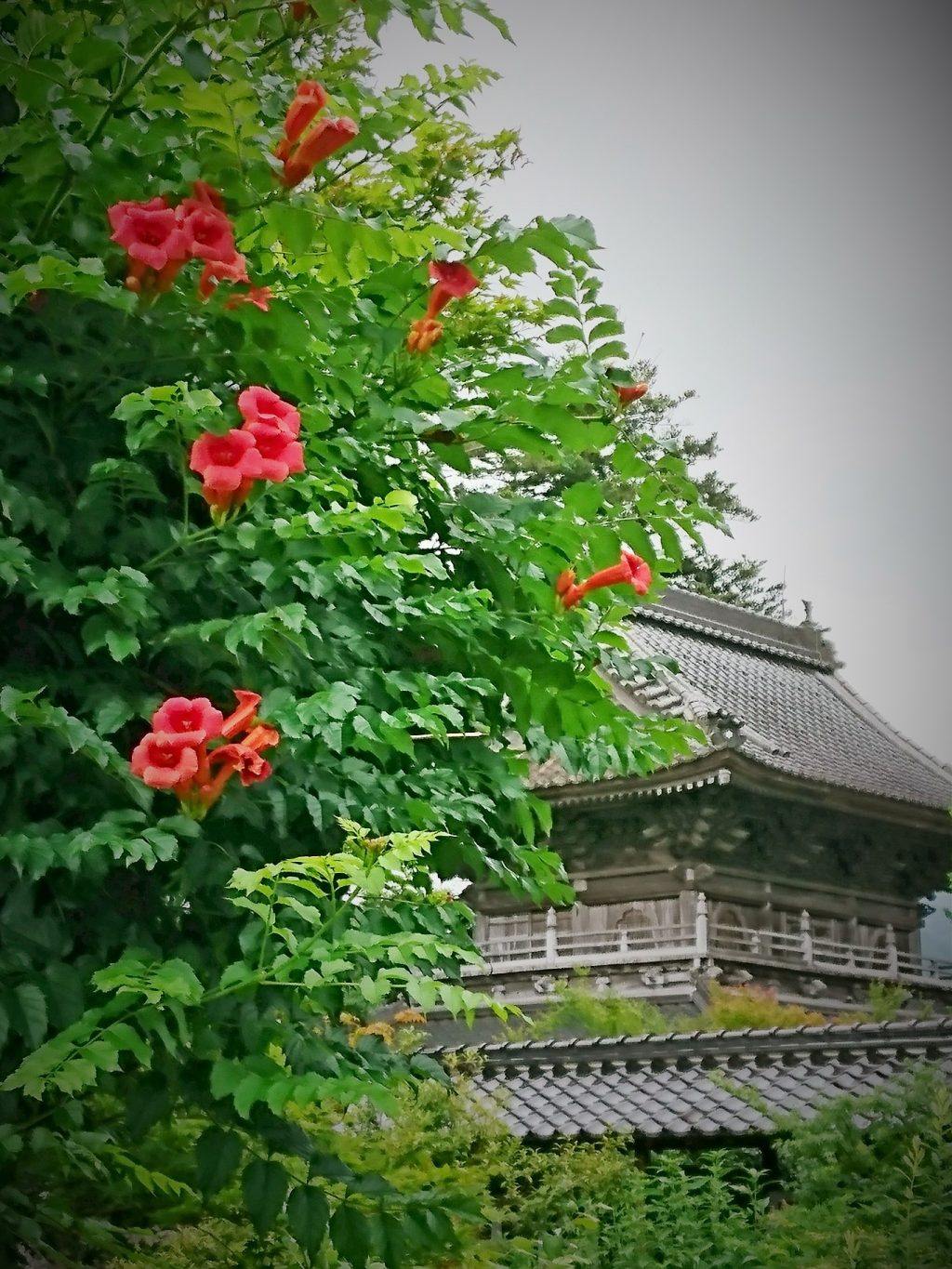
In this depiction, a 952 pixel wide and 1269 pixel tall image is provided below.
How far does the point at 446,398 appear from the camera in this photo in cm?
337

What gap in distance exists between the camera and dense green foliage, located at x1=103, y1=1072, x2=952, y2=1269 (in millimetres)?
4219

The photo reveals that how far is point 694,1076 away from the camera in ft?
26.7

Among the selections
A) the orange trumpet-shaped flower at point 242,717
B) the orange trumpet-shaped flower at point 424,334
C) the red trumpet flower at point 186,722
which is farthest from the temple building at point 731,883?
the red trumpet flower at point 186,722

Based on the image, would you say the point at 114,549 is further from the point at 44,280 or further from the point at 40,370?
the point at 44,280

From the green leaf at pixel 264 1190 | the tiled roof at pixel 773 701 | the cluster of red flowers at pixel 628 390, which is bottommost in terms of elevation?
the green leaf at pixel 264 1190

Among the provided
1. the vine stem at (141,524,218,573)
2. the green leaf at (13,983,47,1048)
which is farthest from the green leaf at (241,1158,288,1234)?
the vine stem at (141,524,218,573)

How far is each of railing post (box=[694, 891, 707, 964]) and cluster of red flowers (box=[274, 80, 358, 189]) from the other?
342 inches

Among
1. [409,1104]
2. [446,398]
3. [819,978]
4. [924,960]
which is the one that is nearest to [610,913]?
[819,978]

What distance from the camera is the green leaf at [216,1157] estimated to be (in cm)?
285

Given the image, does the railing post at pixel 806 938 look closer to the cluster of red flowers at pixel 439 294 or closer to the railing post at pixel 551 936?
the railing post at pixel 551 936

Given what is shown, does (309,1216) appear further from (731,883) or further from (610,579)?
(731,883)

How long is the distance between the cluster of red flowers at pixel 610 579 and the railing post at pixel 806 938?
837 cm

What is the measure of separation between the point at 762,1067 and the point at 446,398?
584 centimetres

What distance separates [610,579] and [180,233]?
128cm
